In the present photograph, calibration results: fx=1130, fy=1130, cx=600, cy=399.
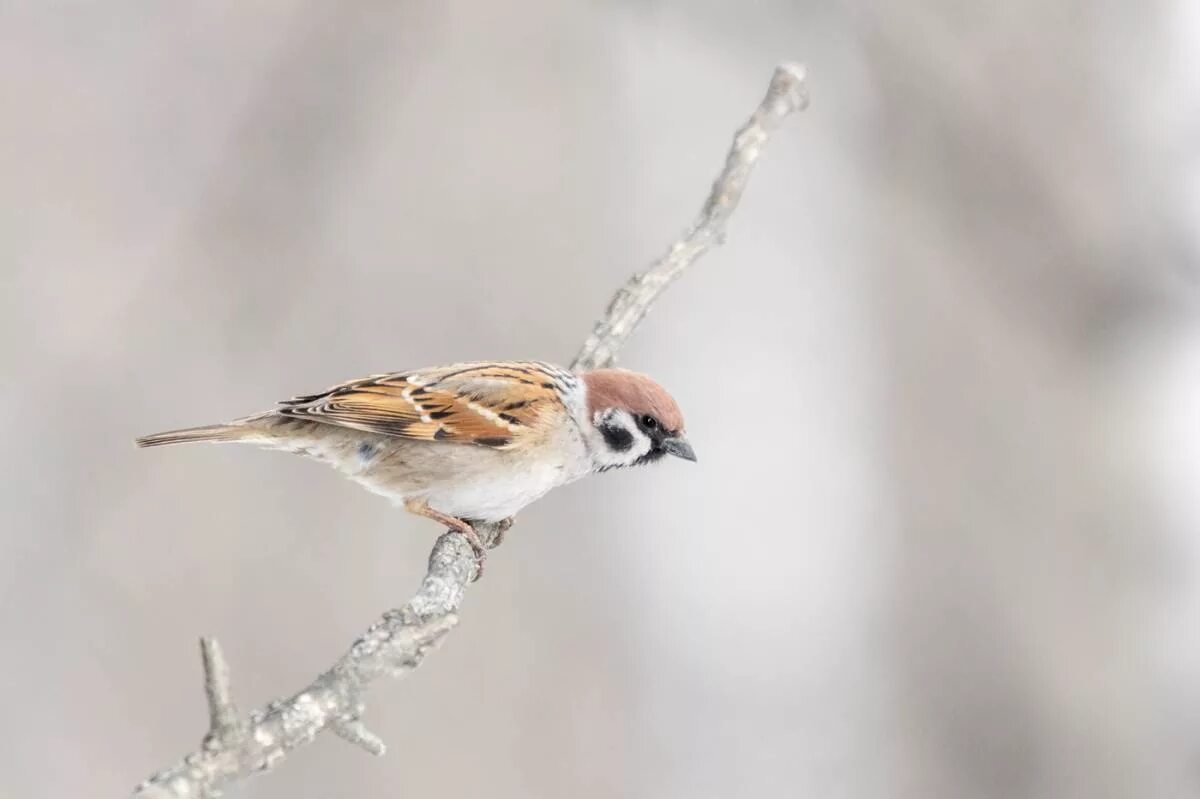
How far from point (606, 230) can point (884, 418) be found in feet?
4.13

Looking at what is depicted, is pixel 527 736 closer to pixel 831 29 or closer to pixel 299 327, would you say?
pixel 299 327

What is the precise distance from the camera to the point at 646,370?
4.27 meters

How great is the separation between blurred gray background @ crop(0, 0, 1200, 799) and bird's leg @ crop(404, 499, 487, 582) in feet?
2.99

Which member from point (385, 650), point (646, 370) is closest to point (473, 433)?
point (385, 650)

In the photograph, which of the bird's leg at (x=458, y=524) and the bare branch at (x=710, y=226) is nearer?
the bird's leg at (x=458, y=524)

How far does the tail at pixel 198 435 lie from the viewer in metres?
2.33

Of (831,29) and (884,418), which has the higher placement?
(831,29)

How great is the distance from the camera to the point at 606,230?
4.19 m

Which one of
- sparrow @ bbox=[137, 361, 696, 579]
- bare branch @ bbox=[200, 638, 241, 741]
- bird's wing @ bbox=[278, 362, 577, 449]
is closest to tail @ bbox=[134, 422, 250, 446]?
sparrow @ bbox=[137, 361, 696, 579]

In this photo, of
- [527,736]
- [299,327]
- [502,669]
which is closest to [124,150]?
[299,327]

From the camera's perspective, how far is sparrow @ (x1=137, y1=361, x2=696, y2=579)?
258 centimetres

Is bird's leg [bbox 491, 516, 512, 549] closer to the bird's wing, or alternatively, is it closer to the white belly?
the white belly

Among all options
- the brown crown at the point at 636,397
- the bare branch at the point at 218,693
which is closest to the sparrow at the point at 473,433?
the brown crown at the point at 636,397

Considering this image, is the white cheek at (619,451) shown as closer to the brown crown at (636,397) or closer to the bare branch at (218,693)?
the brown crown at (636,397)
